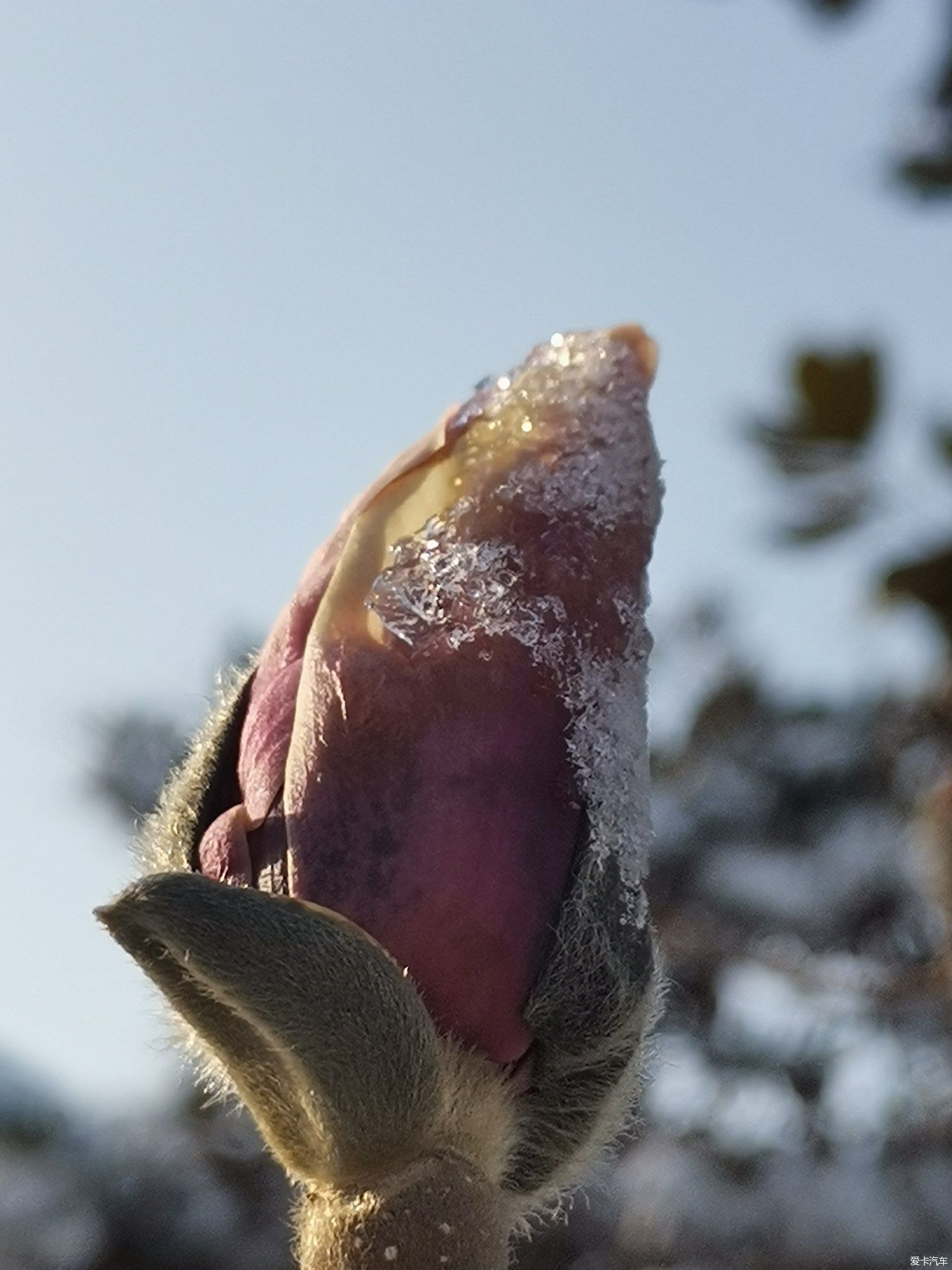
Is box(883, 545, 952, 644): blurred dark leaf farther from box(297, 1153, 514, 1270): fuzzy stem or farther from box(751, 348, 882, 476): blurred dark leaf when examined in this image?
box(297, 1153, 514, 1270): fuzzy stem

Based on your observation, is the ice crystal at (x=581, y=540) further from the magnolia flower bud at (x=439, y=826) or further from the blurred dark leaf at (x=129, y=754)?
the blurred dark leaf at (x=129, y=754)

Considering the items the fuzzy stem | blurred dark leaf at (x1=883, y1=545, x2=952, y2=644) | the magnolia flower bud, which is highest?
the magnolia flower bud

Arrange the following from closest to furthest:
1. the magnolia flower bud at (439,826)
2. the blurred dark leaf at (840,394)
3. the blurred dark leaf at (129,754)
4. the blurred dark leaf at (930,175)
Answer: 1. the magnolia flower bud at (439,826)
2. the blurred dark leaf at (129,754)
3. the blurred dark leaf at (930,175)
4. the blurred dark leaf at (840,394)

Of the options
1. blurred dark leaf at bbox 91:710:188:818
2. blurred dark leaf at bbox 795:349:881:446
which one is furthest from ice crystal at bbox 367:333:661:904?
blurred dark leaf at bbox 795:349:881:446

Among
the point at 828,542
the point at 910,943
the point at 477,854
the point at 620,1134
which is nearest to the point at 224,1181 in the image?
the point at 910,943

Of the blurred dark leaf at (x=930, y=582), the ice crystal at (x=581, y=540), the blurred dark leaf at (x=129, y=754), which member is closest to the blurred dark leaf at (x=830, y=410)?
the blurred dark leaf at (x=930, y=582)

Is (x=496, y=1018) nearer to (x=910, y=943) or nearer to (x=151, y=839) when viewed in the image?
(x=151, y=839)
